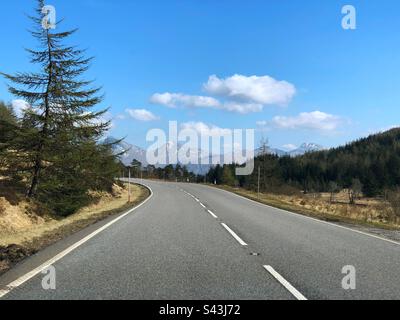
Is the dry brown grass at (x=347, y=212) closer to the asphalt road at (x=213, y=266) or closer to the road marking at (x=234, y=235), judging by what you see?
the road marking at (x=234, y=235)

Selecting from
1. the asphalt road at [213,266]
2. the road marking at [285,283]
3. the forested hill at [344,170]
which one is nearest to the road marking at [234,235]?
the asphalt road at [213,266]

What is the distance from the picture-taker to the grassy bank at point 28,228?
34.0 feet

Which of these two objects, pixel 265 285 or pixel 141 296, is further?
pixel 265 285

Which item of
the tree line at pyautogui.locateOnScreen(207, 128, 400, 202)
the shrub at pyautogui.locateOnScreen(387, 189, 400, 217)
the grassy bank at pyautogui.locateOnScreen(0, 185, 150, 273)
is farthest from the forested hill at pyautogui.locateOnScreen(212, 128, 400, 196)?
the grassy bank at pyautogui.locateOnScreen(0, 185, 150, 273)

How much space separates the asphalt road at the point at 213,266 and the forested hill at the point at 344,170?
10065 centimetres

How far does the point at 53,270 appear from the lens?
26.5 feet

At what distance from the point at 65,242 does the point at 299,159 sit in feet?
571

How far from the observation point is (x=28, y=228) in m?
19.1

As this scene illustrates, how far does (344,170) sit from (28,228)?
149 meters

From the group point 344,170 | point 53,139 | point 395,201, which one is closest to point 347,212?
point 395,201

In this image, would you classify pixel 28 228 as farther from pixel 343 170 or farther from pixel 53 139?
pixel 343 170

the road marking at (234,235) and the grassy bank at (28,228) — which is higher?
the road marking at (234,235)
